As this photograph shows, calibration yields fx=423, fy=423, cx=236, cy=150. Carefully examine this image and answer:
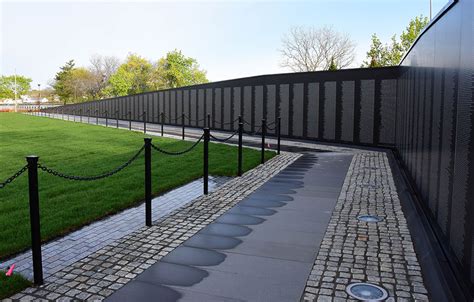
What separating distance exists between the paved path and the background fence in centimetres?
158

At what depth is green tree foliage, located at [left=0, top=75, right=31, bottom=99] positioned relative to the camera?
97894 mm

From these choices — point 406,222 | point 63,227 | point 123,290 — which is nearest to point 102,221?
point 63,227

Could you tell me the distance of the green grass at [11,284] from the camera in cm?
395

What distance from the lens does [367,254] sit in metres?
5.07

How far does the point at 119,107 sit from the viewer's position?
42062 mm

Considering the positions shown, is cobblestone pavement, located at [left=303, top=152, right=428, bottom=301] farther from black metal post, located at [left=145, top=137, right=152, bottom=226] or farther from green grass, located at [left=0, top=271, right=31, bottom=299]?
green grass, located at [left=0, top=271, right=31, bottom=299]

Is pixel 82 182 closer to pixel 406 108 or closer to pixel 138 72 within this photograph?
pixel 406 108

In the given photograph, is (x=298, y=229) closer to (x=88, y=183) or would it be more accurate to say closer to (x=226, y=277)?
(x=226, y=277)

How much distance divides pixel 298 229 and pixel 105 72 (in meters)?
87.0

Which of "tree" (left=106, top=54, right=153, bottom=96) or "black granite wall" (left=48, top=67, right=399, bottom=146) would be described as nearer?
"black granite wall" (left=48, top=67, right=399, bottom=146)

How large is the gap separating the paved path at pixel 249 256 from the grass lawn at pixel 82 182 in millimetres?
1876

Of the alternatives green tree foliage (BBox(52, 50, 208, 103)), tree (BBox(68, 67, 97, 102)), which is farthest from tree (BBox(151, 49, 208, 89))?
tree (BBox(68, 67, 97, 102))

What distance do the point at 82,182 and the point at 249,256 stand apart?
5.27 meters

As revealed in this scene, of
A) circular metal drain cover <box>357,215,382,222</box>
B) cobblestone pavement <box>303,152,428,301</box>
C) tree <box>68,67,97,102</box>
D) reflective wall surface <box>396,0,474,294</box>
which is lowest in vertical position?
cobblestone pavement <box>303,152,428,301</box>
